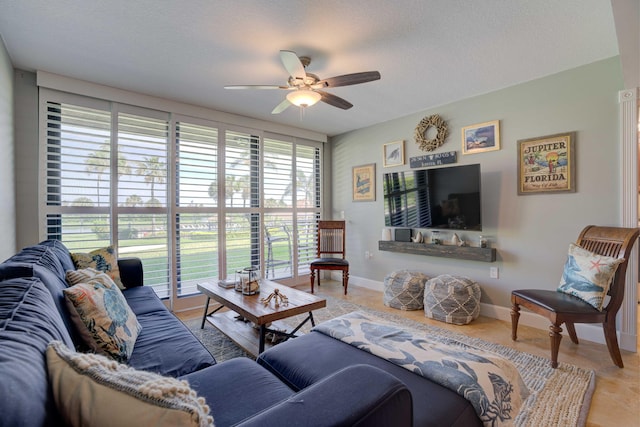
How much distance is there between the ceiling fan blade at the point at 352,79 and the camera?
2092 mm

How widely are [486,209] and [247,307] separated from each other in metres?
2.78

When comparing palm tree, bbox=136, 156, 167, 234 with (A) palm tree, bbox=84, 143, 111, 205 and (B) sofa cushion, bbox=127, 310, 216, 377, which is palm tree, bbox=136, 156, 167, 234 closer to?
(A) palm tree, bbox=84, 143, 111, 205

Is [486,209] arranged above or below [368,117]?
below

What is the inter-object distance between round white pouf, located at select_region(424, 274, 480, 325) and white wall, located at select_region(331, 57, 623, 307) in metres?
0.36

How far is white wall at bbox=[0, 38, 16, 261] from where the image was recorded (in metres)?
2.23

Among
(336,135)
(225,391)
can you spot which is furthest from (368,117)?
(225,391)

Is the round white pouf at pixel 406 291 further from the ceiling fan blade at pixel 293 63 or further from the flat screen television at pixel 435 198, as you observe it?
the ceiling fan blade at pixel 293 63

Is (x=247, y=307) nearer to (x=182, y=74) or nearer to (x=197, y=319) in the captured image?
(x=197, y=319)

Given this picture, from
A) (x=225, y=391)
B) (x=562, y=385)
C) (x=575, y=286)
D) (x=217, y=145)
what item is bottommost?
(x=562, y=385)

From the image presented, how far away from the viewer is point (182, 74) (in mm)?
2771

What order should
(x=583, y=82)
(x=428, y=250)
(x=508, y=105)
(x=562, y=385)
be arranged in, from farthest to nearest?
(x=428, y=250) < (x=508, y=105) < (x=583, y=82) < (x=562, y=385)

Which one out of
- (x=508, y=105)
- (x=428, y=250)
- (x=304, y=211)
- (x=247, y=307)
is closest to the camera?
(x=247, y=307)

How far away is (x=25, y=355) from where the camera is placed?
654mm

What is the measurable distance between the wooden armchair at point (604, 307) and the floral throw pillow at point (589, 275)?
0.18 ft
